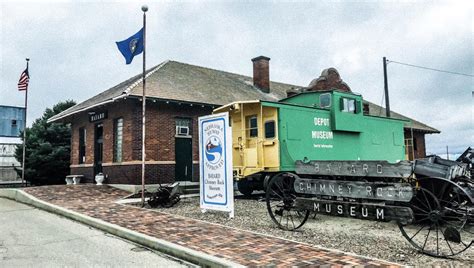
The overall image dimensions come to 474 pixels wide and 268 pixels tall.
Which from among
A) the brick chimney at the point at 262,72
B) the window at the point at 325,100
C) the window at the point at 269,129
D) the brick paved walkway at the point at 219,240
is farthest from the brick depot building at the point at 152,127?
the window at the point at 325,100

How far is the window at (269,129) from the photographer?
1221cm

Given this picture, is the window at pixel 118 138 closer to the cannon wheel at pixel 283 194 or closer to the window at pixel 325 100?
the window at pixel 325 100

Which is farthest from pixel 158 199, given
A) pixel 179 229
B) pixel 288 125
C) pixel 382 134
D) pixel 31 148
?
pixel 31 148

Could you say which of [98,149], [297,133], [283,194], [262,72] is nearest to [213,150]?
[283,194]

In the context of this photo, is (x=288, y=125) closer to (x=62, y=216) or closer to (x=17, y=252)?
(x=62, y=216)

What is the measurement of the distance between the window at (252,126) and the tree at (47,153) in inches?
690

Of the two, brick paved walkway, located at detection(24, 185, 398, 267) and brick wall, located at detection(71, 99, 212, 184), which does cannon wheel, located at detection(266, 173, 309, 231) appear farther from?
brick wall, located at detection(71, 99, 212, 184)

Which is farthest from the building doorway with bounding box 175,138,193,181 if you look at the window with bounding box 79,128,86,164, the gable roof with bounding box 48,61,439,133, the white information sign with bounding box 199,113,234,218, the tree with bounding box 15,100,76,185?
the tree with bounding box 15,100,76,185

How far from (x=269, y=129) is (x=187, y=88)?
7112 mm

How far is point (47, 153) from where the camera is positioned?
25.5m

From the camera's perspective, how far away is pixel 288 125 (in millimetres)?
12281

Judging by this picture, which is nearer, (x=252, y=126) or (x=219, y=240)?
(x=219, y=240)

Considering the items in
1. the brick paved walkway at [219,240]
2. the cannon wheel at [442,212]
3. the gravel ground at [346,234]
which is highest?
the cannon wheel at [442,212]

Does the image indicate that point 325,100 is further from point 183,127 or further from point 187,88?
point 187,88
